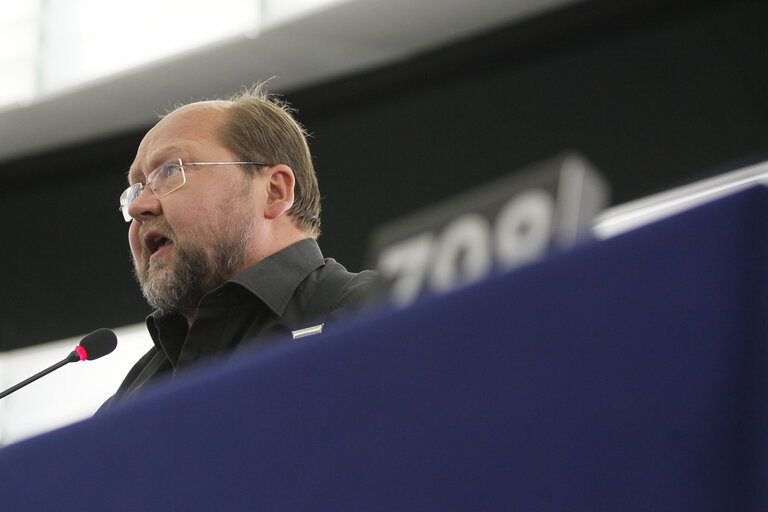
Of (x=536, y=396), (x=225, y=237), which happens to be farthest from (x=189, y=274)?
(x=536, y=396)

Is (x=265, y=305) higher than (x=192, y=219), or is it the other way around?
(x=192, y=219)

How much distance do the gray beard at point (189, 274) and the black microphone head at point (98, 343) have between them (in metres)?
0.09

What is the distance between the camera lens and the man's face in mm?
1873

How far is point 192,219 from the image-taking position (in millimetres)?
1948

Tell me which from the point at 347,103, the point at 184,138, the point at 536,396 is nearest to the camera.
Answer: the point at 536,396

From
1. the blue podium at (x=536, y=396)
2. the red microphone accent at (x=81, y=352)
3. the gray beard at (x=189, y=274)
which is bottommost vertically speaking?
the blue podium at (x=536, y=396)

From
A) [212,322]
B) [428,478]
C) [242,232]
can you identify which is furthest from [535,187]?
[242,232]

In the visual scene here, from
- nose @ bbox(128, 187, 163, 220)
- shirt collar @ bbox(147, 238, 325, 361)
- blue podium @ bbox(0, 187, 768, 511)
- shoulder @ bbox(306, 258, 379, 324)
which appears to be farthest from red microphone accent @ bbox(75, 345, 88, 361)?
blue podium @ bbox(0, 187, 768, 511)

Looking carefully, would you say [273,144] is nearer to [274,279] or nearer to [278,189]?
[278,189]

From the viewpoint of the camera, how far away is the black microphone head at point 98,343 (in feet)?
5.95

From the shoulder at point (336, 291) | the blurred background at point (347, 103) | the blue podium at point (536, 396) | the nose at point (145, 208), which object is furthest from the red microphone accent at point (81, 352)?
the blurred background at point (347, 103)

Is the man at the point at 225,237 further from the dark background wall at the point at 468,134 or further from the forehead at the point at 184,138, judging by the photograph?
the dark background wall at the point at 468,134

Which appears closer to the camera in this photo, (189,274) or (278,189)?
(189,274)

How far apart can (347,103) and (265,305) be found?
3.66 meters
